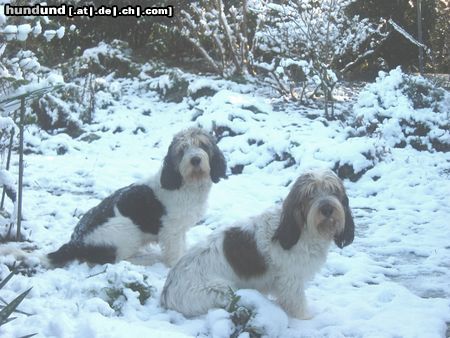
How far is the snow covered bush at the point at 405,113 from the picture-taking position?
852 cm

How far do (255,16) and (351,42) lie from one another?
255 centimetres

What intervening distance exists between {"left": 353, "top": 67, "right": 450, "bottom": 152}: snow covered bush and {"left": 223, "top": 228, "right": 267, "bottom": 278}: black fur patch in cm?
485

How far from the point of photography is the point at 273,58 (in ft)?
39.5

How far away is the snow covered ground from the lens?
12.9 feet

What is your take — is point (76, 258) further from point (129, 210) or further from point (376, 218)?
point (376, 218)

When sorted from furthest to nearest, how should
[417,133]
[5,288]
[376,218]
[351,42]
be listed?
1. [351,42]
2. [417,133]
3. [376,218]
4. [5,288]

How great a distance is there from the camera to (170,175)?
5.18 metres

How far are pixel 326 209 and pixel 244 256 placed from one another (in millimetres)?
704

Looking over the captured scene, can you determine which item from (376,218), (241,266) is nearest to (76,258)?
(241,266)

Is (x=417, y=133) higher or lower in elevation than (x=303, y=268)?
higher

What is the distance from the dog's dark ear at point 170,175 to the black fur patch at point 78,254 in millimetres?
772

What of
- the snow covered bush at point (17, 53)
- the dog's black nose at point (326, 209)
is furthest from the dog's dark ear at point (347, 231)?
the snow covered bush at point (17, 53)

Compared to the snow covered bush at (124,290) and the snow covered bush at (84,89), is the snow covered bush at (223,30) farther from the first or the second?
the snow covered bush at (124,290)

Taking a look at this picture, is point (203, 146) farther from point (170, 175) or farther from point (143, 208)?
point (143, 208)
